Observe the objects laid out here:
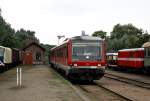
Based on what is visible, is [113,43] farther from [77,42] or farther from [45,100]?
[45,100]

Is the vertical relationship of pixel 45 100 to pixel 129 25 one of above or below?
below

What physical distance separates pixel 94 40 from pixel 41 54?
173 feet

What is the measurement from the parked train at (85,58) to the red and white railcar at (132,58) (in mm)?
13094

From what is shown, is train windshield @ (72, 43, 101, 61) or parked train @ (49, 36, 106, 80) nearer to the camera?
parked train @ (49, 36, 106, 80)

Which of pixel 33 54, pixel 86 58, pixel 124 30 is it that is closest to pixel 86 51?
pixel 86 58

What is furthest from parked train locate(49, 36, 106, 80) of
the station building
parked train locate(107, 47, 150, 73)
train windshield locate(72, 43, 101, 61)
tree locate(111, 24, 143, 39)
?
tree locate(111, 24, 143, 39)

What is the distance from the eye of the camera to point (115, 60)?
54.7 metres

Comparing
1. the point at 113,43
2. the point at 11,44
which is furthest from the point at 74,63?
the point at 113,43

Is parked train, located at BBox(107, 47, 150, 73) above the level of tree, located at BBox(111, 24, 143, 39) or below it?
below

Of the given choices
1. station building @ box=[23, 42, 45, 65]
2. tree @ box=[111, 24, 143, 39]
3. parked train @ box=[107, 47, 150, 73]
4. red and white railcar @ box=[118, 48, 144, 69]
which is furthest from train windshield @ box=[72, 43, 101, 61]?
tree @ box=[111, 24, 143, 39]

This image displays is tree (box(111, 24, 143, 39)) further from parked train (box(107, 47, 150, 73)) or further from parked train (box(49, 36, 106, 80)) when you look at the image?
parked train (box(49, 36, 106, 80))

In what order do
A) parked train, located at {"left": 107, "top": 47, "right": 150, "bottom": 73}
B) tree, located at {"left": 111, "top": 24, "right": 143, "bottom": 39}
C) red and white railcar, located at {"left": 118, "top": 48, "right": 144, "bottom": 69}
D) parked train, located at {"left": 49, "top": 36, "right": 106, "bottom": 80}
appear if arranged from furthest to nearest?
tree, located at {"left": 111, "top": 24, "right": 143, "bottom": 39}, red and white railcar, located at {"left": 118, "top": 48, "right": 144, "bottom": 69}, parked train, located at {"left": 107, "top": 47, "right": 150, "bottom": 73}, parked train, located at {"left": 49, "top": 36, "right": 106, "bottom": 80}

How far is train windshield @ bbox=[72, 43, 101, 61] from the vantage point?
84.4 ft

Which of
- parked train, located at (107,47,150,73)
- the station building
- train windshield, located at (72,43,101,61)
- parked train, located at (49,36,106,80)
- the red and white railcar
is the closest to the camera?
parked train, located at (49,36,106,80)
